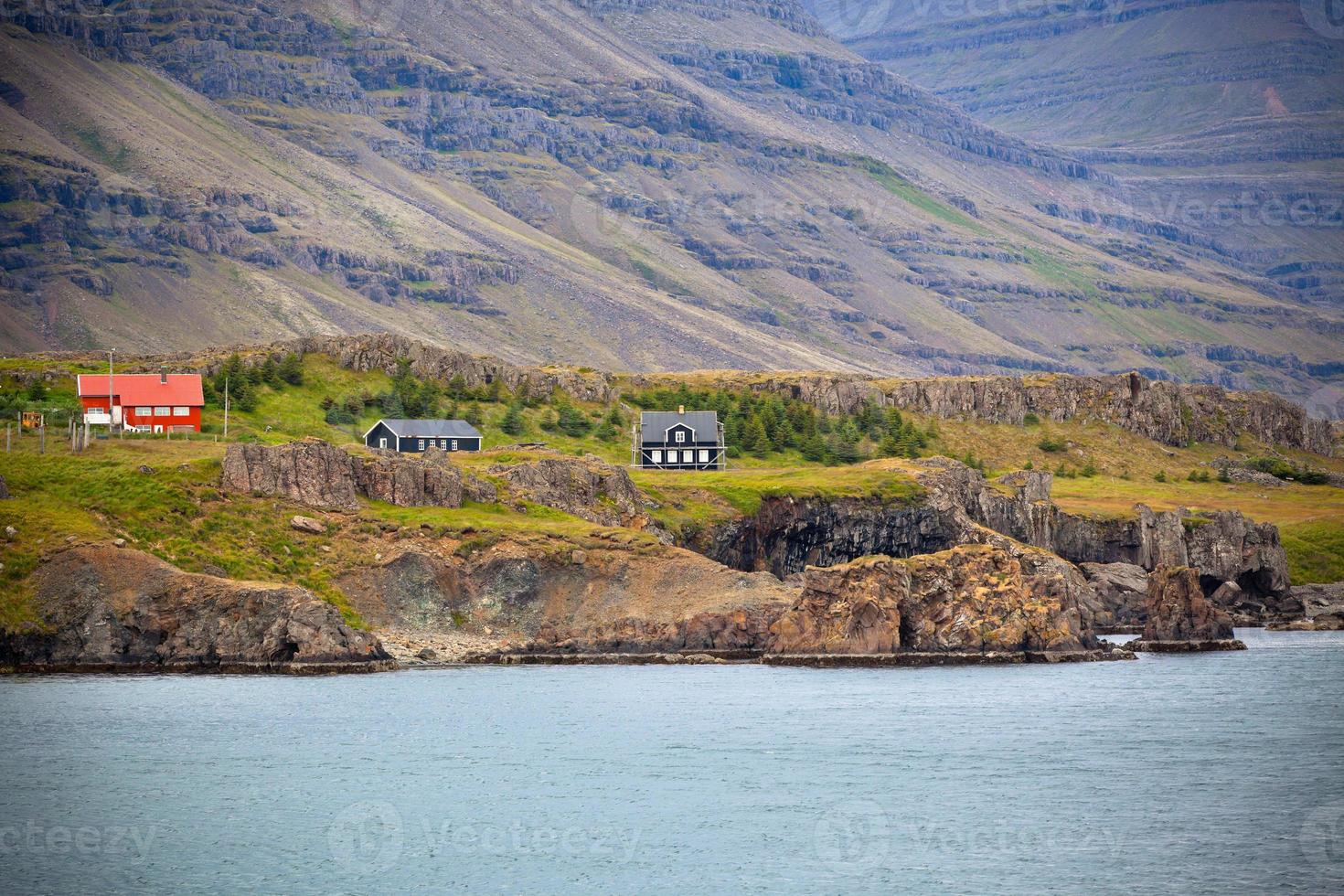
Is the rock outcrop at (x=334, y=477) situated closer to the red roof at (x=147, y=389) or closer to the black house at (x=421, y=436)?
the red roof at (x=147, y=389)

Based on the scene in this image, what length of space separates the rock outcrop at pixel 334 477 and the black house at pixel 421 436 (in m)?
31.9

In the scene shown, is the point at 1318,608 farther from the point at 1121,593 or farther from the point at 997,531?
the point at 997,531

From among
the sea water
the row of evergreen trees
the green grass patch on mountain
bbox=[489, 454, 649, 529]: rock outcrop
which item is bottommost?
the sea water

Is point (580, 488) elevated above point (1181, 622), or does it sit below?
above

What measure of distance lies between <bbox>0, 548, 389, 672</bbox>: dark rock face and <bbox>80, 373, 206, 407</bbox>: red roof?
1937 inches

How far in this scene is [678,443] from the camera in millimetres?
185500

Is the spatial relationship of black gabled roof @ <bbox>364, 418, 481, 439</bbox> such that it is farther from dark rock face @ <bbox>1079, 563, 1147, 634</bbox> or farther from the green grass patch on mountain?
the green grass patch on mountain

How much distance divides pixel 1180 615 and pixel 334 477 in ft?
204

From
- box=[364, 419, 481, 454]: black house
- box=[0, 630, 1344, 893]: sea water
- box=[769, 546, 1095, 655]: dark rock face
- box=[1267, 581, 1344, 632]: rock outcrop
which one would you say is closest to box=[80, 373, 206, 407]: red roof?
box=[364, 419, 481, 454]: black house

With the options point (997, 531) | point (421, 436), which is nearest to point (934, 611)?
point (997, 531)

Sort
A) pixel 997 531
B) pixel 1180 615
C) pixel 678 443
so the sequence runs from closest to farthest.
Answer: pixel 1180 615 → pixel 997 531 → pixel 678 443

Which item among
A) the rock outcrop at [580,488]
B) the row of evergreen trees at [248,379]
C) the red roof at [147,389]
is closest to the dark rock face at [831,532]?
the rock outcrop at [580,488]

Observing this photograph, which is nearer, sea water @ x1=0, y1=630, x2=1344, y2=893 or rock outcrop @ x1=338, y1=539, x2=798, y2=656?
sea water @ x1=0, y1=630, x2=1344, y2=893

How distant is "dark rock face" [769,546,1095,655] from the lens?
116000 mm
